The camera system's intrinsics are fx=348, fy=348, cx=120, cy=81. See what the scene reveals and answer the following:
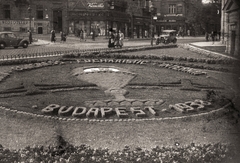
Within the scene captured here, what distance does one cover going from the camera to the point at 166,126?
877cm

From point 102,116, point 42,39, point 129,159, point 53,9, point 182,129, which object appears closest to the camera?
point 129,159

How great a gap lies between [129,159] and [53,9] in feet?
66.0

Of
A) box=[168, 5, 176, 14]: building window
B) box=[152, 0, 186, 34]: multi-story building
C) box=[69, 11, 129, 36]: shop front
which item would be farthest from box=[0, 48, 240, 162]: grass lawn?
box=[168, 5, 176, 14]: building window

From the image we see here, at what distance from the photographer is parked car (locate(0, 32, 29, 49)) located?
98.1ft

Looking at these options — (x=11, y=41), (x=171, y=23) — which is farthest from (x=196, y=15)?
(x=171, y=23)

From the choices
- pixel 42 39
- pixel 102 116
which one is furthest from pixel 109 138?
pixel 42 39

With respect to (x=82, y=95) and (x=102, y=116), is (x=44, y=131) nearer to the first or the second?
(x=102, y=116)

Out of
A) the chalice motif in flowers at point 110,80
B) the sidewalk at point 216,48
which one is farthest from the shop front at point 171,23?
the chalice motif in flowers at point 110,80

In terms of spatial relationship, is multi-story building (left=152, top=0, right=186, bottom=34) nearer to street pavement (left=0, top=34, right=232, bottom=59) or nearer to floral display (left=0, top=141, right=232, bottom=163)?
street pavement (left=0, top=34, right=232, bottom=59)

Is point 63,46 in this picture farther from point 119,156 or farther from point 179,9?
point 179,9

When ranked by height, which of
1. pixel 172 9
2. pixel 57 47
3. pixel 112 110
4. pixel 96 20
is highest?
pixel 172 9

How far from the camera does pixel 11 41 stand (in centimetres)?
3089

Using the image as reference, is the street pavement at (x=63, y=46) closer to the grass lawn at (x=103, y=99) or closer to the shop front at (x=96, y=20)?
the shop front at (x=96, y=20)

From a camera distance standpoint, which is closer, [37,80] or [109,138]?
[109,138]
